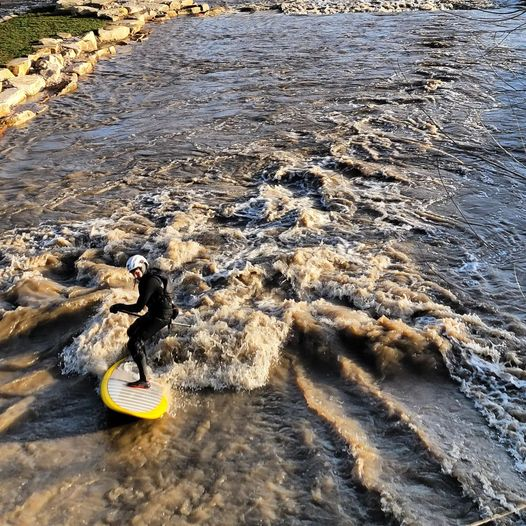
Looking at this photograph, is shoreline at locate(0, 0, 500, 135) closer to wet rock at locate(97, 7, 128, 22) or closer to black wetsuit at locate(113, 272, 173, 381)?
wet rock at locate(97, 7, 128, 22)

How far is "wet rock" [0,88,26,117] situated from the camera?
14.2 meters

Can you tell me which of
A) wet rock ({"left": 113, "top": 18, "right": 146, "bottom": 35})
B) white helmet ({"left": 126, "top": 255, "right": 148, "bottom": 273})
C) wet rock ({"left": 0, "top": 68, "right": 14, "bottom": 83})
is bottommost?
wet rock ({"left": 113, "top": 18, "right": 146, "bottom": 35})

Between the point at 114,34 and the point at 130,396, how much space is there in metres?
20.2

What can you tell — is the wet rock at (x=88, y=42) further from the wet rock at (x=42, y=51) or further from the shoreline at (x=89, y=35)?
the wet rock at (x=42, y=51)

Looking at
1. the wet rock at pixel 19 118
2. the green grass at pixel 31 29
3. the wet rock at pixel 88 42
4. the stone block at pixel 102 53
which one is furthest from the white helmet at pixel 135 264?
the wet rock at pixel 88 42

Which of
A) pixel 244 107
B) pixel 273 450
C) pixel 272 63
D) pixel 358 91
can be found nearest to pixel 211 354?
pixel 273 450

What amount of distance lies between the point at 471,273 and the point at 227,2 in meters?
27.0

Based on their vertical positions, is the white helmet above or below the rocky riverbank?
above

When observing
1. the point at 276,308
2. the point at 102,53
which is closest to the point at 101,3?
the point at 102,53

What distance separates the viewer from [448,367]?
5977 mm

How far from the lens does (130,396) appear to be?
5.36m

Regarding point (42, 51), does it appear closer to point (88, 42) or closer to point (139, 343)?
point (88, 42)

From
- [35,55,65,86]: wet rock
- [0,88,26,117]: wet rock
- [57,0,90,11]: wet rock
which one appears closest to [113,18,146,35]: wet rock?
[57,0,90,11]: wet rock

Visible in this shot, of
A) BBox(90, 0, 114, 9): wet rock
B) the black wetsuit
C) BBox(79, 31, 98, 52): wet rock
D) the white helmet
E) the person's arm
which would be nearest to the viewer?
the white helmet
